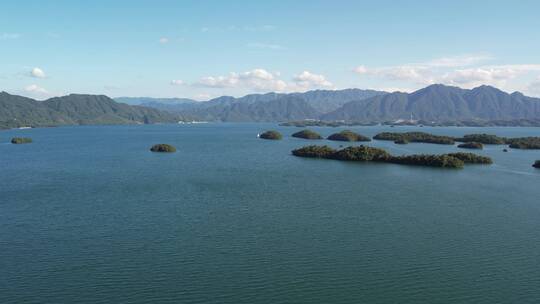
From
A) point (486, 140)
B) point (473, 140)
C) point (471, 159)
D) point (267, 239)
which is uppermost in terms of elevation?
point (486, 140)

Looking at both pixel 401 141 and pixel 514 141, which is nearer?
pixel 514 141

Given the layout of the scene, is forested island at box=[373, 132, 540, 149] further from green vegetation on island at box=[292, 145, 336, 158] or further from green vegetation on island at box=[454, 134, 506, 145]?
green vegetation on island at box=[292, 145, 336, 158]

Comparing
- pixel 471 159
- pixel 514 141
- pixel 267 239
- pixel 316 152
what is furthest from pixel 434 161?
pixel 514 141

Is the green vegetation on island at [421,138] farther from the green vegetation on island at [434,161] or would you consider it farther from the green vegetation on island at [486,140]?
the green vegetation on island at [434,161]

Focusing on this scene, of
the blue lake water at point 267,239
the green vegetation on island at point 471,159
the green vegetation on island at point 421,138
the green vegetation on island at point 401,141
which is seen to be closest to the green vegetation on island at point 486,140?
the green vegetation on island at point 421,138

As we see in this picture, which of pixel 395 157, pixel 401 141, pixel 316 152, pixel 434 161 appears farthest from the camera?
pixel 401 141

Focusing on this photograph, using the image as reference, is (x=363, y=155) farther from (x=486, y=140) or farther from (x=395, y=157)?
(x=486, y=140)
